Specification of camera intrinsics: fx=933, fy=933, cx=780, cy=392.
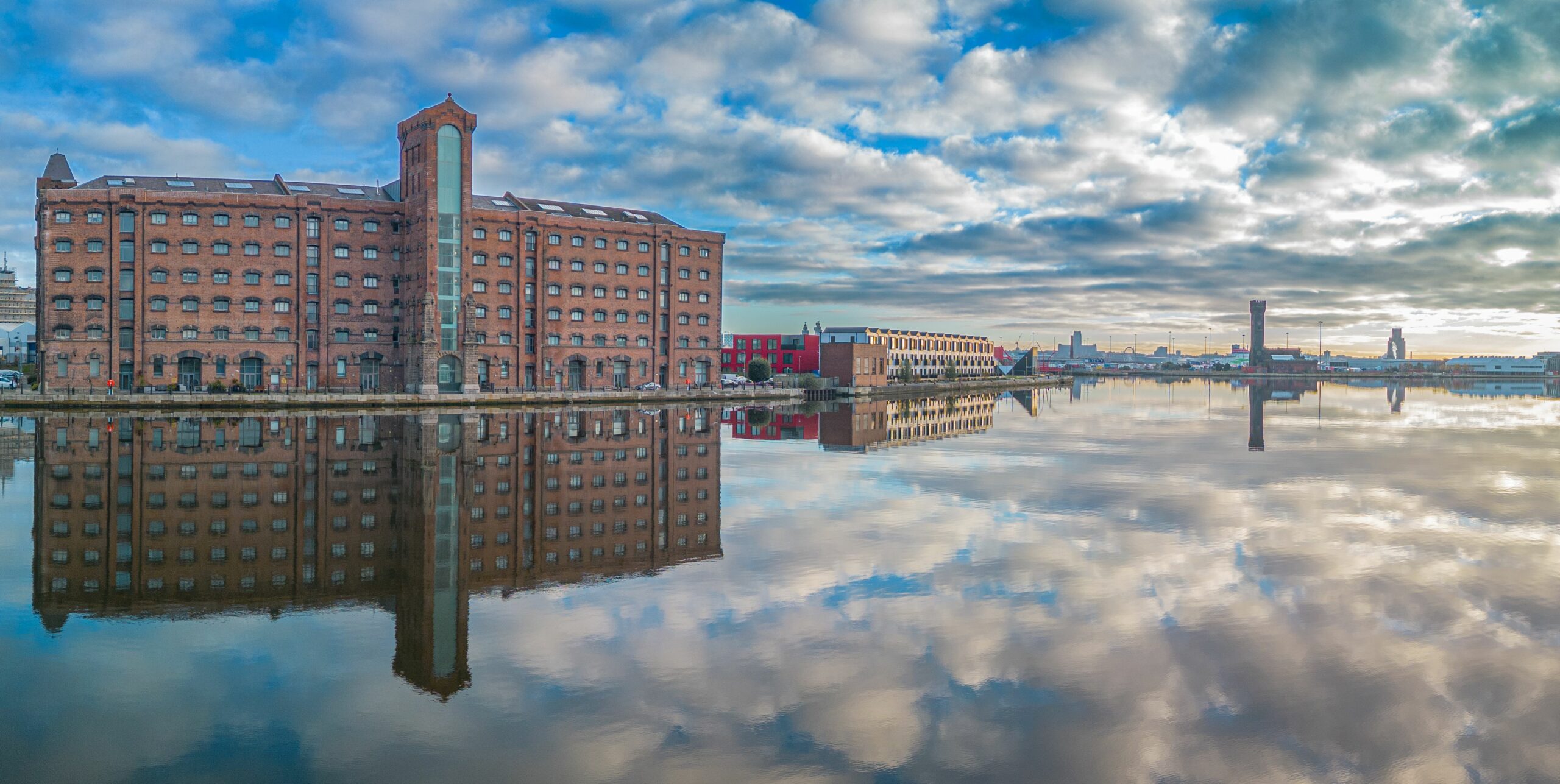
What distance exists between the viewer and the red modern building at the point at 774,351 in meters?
128

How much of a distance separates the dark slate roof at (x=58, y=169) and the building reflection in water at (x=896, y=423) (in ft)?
201

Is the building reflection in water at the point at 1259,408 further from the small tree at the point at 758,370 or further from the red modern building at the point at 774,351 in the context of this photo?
the red modern building at the point at 774,351

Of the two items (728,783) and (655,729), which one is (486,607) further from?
(728,783)

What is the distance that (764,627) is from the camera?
11.8 m

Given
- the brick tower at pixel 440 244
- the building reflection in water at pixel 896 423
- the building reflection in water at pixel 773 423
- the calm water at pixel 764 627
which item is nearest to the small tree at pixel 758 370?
the building reflection in water at pixel 896 423

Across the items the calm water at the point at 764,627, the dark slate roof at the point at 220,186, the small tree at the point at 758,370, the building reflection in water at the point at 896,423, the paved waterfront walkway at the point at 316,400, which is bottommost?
the calm water at the point at 764,627

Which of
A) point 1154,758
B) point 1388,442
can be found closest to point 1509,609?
point 1154,758

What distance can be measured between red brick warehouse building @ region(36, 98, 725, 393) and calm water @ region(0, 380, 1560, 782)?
45893 mm

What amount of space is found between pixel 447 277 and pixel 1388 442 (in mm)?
61333

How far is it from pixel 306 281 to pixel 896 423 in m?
47.3

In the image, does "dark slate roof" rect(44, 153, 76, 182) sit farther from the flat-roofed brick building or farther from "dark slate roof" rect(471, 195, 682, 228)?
the flat-roofed brick building

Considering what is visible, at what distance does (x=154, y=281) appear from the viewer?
227ft

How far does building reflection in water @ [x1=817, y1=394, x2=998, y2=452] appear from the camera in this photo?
4328cm

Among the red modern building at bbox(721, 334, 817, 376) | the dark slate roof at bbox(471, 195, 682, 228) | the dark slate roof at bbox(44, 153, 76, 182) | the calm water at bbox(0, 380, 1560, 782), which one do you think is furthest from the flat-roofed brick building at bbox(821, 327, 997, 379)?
the calm water at bbox(0, 380, 1560, 782)
